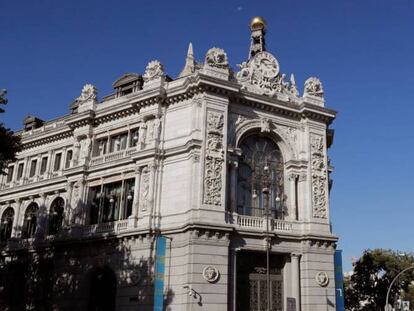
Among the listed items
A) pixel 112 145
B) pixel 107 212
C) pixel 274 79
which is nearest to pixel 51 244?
pixel 107 212

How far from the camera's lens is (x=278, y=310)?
32938 mm

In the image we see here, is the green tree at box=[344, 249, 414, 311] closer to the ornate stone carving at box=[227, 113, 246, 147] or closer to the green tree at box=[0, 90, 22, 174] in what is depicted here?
the ornate stone carving at box=[227, 113, 246, 147]

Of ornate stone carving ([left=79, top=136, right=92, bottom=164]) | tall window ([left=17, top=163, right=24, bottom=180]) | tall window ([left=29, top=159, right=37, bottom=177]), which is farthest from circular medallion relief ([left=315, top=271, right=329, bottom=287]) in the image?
tall window ([left=17, top=163, right=24, bottom=180])

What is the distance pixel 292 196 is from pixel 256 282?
21.8ft

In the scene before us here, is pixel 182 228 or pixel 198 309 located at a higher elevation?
pixel 182 228

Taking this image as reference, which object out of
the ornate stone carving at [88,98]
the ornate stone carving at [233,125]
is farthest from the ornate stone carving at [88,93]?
the ornate stone carving at [233,125]

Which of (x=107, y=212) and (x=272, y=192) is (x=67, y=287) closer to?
(x=107, y=212)

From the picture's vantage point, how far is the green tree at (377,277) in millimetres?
56062

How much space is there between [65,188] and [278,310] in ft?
62.1

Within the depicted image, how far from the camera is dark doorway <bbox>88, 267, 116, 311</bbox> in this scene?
3462 centimetres

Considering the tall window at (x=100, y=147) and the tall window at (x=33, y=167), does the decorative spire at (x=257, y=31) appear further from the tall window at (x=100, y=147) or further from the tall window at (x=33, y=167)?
the tall window at (x=33, y=167)

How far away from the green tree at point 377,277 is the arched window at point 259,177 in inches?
1054

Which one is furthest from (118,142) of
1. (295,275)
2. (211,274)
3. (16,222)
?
(295,275)

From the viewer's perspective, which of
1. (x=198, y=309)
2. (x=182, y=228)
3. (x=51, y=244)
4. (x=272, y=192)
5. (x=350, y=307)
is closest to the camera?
(x=198, y=309)
